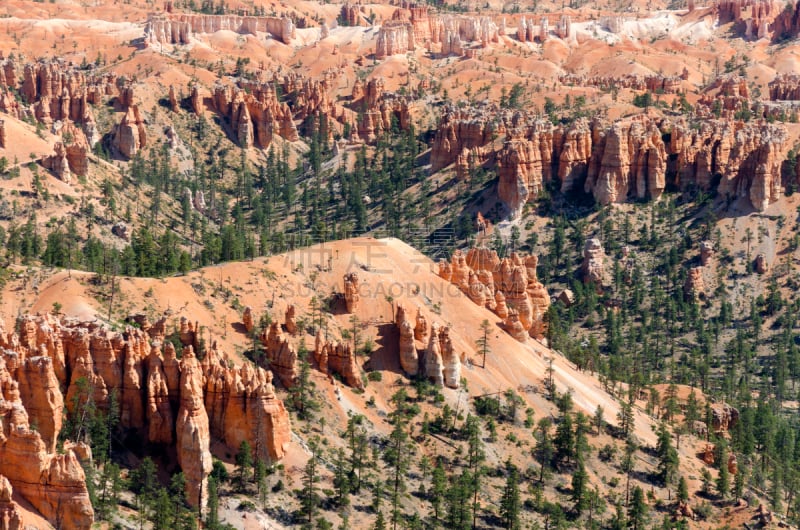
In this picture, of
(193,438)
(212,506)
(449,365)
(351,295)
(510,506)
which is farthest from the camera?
(351,295)

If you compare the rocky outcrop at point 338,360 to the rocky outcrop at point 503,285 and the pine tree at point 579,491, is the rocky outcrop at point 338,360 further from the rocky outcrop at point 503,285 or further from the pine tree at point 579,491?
the rocky outcrop at point 503,285

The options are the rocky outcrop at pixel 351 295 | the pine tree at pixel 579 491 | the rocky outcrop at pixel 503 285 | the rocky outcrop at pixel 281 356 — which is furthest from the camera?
the rocky outcrop at pixel 503 285

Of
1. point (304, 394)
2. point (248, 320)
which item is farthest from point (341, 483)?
point (248, 320)

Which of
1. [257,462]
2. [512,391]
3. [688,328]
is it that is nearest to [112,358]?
[257,462]

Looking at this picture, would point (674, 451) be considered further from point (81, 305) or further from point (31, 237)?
point (31, 237)

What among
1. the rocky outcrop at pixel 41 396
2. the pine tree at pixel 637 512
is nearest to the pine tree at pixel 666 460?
the pine tree at pixel 637 512

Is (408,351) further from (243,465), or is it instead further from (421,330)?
(243,465)
